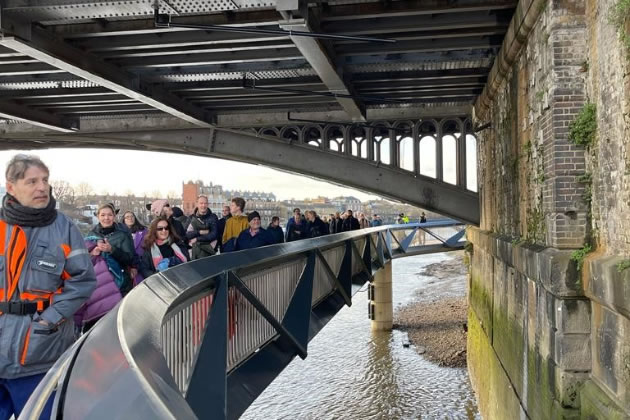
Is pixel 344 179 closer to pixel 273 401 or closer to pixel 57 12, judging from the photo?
pixel 273 401

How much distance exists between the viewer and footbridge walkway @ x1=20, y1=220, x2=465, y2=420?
1.23 meters

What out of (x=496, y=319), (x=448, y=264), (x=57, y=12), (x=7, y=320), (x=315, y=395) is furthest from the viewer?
(x=448, y=264)

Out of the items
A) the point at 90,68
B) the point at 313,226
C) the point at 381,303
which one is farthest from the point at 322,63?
the point at 381,303

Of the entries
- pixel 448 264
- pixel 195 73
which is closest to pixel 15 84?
pixel 195 73

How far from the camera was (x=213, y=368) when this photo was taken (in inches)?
145

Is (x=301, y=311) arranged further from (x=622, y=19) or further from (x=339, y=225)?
(x=339, y=225)

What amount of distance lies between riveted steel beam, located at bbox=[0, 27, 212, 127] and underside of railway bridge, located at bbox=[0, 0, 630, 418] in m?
0.04

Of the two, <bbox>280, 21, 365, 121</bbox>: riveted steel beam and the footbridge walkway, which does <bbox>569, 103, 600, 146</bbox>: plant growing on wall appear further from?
<bbox>280, 21, 365, 121</bbox>: riveted steel beam

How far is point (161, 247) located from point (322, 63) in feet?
15.1

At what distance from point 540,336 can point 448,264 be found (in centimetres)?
4704

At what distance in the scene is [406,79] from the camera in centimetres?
1134

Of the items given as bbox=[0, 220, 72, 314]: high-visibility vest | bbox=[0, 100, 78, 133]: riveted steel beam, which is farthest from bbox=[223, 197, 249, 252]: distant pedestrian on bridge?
bbox=[0, 100, 78, 133]: riveted steel beam

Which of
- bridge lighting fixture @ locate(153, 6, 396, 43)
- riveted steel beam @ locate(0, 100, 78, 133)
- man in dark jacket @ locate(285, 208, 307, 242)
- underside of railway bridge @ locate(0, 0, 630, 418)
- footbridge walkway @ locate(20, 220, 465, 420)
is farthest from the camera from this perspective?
riveted steel beam @ locate(0, 100, 78, 133)

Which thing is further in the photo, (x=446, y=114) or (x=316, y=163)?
(x=316, y=163)
